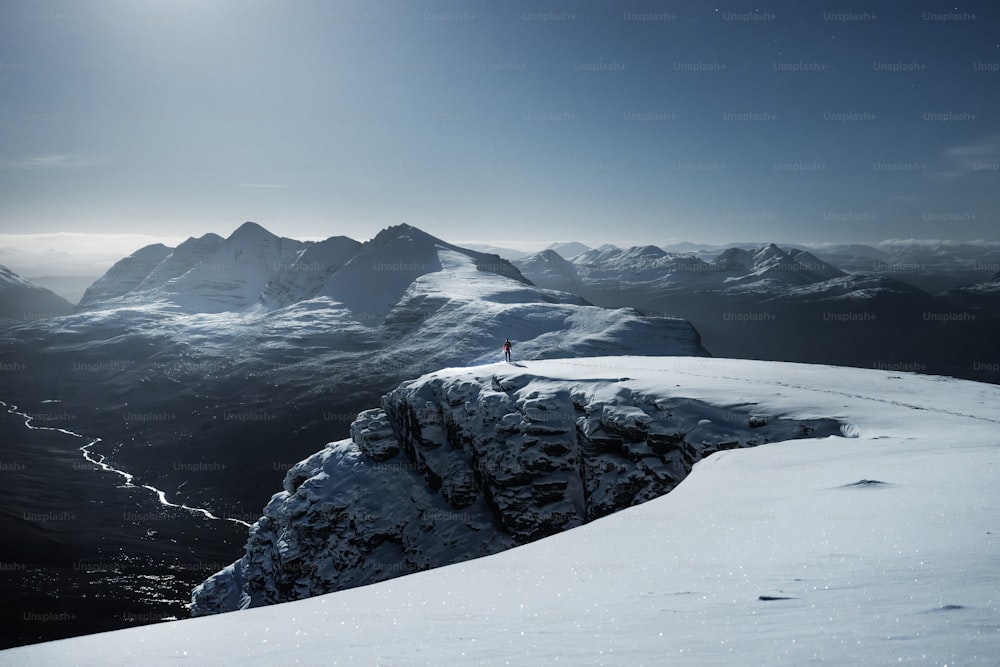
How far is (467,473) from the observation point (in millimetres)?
38562

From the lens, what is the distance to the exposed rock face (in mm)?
27328

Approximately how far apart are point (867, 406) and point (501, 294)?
169 metres

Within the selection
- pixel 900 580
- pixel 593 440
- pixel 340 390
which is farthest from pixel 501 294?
pixel 900 580

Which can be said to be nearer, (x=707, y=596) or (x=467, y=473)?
(x=707, y=596)

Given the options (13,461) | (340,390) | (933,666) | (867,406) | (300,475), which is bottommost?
(13,461)

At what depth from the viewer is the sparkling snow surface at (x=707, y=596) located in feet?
16.2

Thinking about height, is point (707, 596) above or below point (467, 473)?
above

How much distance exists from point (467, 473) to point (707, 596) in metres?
33.2

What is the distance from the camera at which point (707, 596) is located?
21.1 feet

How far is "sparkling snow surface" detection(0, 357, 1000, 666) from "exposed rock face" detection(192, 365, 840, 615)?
13.4 metres

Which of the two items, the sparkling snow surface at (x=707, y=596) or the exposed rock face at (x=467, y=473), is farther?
the exposed rock face at (x=467, y=473)

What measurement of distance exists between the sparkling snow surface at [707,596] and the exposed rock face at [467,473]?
13.4m

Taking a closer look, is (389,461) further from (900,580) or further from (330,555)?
(900,580)

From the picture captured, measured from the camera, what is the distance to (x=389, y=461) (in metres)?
44.3
